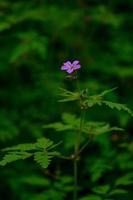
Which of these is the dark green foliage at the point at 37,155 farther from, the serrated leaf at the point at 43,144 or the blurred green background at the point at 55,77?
the blurred green background at the point at 55,77

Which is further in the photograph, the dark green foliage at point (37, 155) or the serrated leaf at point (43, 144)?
the serrated leaf at point (43, 144)

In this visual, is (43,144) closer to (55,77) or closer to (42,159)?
(42,159)

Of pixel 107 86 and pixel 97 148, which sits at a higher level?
pixel 107 86

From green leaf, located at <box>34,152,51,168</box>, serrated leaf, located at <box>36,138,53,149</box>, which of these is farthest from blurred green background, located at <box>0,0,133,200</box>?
green leaf, located at <box>34,152,51,168</box>

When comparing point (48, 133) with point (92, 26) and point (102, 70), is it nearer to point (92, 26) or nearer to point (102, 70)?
point (102, 70)

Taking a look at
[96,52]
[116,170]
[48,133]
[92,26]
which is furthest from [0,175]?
[92,26]

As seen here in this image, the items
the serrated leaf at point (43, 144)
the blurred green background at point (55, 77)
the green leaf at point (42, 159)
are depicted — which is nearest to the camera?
the green leaf at point (42, 159)

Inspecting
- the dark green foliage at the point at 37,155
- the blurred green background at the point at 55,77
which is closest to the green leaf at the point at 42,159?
the dark green foliage at the point at 37,155

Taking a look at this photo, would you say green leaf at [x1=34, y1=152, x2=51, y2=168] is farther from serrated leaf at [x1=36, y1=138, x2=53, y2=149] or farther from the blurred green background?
the blurred green background
